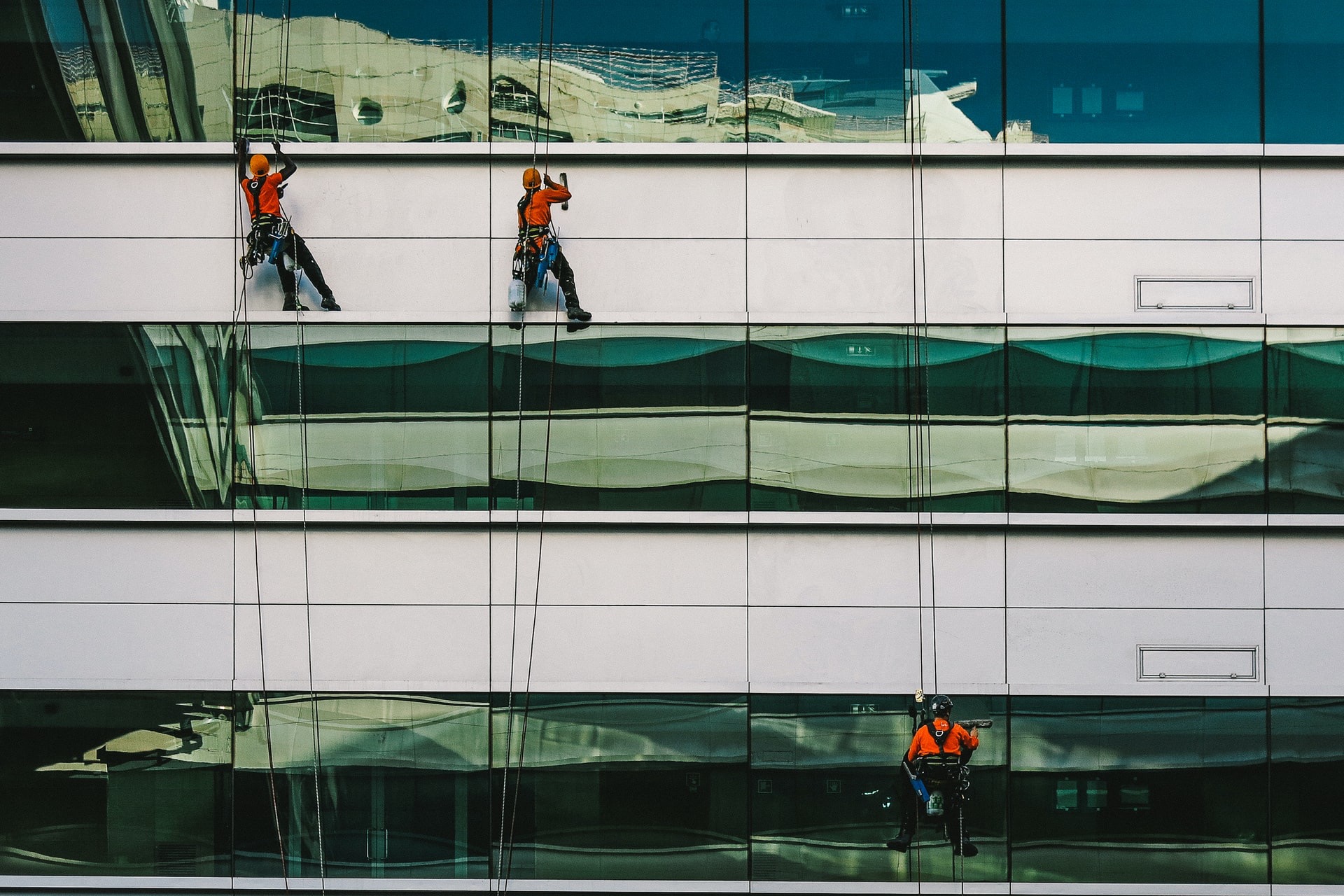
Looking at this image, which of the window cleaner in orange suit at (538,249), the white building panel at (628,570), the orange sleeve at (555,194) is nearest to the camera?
the orange sleeve at (555,194)

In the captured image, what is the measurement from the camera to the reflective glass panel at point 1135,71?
8.86 meters

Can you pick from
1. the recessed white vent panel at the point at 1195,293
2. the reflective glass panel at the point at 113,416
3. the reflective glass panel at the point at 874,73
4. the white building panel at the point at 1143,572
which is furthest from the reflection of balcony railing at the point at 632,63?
the white building panel at the point at 1143,572

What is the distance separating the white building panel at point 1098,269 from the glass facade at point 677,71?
106 centimetres

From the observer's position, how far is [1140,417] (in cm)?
883

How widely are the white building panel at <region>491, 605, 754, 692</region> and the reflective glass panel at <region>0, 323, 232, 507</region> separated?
3306 mm

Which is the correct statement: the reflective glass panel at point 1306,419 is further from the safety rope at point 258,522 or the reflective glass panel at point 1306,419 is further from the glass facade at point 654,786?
the safety rope at point 258,522

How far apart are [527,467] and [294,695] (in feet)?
10.5

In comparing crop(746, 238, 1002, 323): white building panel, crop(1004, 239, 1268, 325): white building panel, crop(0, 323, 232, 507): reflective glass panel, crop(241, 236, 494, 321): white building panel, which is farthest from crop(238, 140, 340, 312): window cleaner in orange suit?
crop(1004, 239, 1268, 325): white building panel

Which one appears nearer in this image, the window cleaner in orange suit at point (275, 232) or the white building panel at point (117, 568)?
the window cleaner in orange suit at point (275, 232)

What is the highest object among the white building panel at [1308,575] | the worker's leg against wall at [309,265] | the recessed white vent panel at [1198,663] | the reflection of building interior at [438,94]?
the reflection of building interior at [438,94]

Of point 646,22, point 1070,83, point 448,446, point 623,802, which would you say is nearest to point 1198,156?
point 1070,83

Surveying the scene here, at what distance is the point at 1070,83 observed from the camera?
8891mm

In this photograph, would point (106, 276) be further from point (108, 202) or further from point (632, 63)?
point (632, 63)

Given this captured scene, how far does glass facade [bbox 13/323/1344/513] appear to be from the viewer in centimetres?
880
